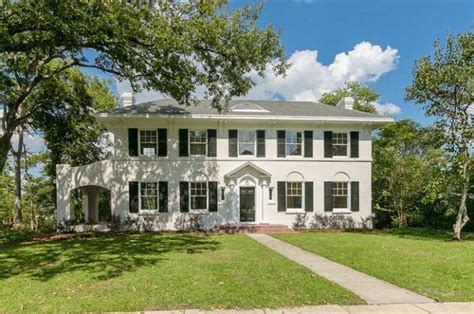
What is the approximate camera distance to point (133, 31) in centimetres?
942

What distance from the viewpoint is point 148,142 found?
57.6 feet

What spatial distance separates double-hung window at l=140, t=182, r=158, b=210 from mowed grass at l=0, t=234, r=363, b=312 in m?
6.30

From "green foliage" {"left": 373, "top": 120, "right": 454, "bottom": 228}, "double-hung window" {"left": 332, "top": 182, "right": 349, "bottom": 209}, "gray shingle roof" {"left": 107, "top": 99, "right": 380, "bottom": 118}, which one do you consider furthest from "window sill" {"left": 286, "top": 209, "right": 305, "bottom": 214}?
"green foliage" {"left": 373, "top": 120, "right": 454, "bottom": 228}

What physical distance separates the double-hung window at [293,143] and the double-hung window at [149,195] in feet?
23.8

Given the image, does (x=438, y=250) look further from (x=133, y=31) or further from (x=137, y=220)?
(x=137, y=220)

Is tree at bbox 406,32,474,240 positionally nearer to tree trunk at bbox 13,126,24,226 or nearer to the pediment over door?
the pediment over door

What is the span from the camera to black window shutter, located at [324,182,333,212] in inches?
715

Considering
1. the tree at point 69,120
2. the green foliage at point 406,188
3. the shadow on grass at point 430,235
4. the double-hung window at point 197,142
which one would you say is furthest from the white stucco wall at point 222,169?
the tree at point 69,120

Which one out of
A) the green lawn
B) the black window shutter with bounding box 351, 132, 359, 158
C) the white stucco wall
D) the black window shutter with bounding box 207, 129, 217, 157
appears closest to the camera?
the green lawn

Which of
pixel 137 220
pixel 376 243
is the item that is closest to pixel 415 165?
pixel 376 243

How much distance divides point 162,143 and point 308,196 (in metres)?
8.18

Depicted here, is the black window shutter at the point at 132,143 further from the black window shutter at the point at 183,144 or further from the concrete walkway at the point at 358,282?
the concrete walkway at the point at 358,282

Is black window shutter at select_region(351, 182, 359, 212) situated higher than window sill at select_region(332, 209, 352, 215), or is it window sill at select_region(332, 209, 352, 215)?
black window shutter at select_region(351, 182, 359, 212)

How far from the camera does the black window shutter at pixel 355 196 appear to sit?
18297 mm
